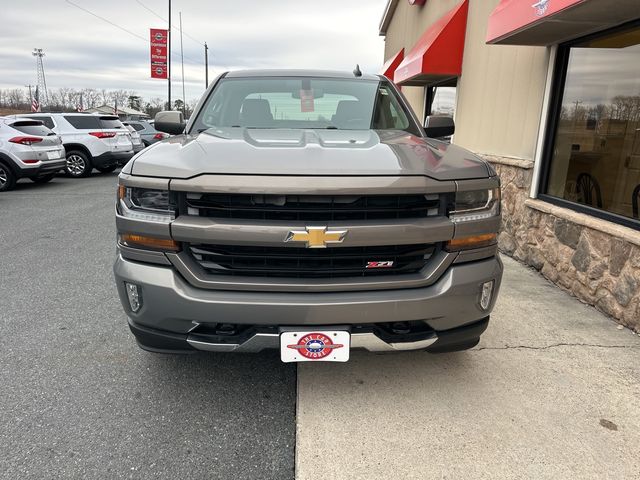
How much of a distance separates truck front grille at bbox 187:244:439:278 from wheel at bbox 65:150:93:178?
12.8m

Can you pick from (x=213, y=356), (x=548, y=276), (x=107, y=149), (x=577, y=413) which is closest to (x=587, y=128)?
(x=548, y=276)

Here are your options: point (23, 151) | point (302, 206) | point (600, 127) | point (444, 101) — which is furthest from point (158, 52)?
point (302, 206)

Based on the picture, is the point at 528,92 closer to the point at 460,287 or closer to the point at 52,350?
the point at 460,287

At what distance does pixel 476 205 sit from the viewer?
95.0 inches

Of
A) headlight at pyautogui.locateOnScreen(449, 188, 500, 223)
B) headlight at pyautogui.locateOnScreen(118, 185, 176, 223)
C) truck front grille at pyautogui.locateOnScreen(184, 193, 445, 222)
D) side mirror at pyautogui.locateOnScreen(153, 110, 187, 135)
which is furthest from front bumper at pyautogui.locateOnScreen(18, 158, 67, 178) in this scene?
headlight at pyautogui.locateOnScreen(449, 188, 500, 223)

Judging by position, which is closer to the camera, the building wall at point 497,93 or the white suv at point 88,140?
the building wall at point 497,93

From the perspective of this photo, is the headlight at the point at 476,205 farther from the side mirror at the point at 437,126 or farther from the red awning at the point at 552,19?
the red awning at the point at 552,19

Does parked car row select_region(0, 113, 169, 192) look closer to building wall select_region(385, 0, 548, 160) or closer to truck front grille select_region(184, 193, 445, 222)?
building wall select_region(385, 0, 548, 160)

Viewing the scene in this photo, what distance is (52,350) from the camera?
316 centimetres

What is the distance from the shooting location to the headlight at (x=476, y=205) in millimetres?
2340

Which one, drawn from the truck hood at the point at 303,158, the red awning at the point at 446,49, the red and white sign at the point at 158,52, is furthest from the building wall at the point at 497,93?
the red and white sign at the point at 158,52

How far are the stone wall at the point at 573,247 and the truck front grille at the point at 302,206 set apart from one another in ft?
7.80

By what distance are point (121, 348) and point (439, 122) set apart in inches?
113

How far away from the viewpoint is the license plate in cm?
222
